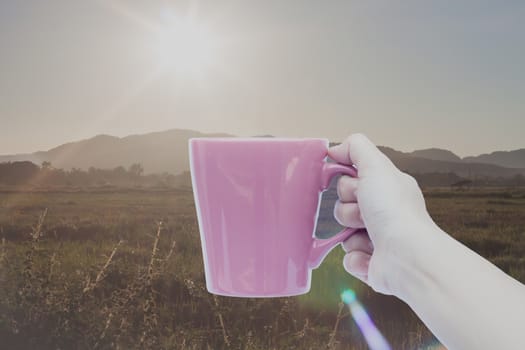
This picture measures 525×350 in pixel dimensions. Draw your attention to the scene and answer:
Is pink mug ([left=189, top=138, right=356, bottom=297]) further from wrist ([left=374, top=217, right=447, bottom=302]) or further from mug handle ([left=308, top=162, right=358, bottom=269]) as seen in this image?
wrist ([left=374, top=217, right=447, bottom=302])

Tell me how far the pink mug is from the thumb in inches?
1.1

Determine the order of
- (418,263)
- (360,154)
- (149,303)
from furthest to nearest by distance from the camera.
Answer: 1. (149,303)
2. (360,154)
3. (418,263)

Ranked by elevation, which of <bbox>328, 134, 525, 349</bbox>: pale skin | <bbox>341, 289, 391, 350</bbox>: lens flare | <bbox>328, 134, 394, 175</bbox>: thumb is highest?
<bbox>328, 134, 394, 175</bbox>: thumb

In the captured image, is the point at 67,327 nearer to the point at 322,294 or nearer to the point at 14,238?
the point at 322,294

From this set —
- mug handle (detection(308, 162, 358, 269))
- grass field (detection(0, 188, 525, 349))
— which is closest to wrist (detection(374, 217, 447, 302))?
mug handle (detection(308, 162, 358, 269))

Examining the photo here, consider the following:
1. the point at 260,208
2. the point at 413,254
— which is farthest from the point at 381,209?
the point at 260,208

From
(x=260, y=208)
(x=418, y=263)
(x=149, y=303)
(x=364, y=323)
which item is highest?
(x=260, y=208)

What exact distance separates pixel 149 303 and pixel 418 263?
8.51 ft

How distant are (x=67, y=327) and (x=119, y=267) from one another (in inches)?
41.1

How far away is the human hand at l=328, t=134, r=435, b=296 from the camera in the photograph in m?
1.21

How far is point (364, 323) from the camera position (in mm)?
3717

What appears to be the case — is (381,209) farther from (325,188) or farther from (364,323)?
(364,323)

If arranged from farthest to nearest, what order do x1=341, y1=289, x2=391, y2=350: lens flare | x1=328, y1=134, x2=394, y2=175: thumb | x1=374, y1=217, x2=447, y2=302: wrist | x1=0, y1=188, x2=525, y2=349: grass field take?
x1=341, y1=289, x2=391, y2=350: lens flare, x1=0, y1=188, x2=525, y2=349: grass field, x1=328, y1=134, x2=394, y2=175: thumb, x1=374, y1=217, x2=447, y2=302: wrist

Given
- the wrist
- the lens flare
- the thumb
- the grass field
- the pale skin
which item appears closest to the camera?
the pale skin
